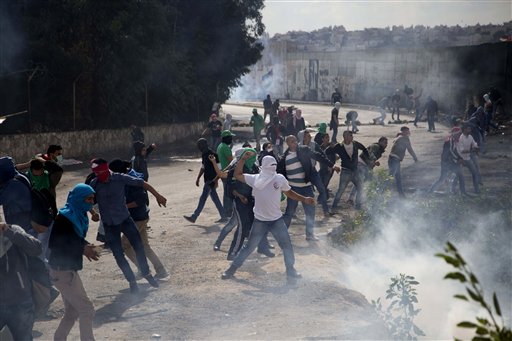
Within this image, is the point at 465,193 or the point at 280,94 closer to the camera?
the point at 465,193

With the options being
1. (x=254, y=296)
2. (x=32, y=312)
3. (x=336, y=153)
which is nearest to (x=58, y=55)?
(x=336, y=153)

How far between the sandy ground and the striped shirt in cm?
102

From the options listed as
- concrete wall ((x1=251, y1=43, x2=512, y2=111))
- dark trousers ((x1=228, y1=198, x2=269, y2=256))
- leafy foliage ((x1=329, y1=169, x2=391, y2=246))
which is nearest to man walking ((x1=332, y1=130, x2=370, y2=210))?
leafy foliage ((x1=329, y1=169, x2=391, y2=246))

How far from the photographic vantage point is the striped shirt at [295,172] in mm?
12578

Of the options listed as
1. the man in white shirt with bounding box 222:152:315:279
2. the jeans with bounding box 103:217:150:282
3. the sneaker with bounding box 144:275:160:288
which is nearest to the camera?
the jeans with bounding box 103:217:150:282

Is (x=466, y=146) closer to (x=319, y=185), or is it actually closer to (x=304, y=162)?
(x=319, y=185)

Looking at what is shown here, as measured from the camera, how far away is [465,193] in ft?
57.4

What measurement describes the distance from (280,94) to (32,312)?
6871cm

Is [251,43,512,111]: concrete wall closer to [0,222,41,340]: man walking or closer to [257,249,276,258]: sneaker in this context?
[257,249,276,258]: sneaker

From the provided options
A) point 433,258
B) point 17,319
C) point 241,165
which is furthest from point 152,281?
point 433,258

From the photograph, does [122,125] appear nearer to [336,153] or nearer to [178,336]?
[336,153]

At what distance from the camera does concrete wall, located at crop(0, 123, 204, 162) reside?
75.3ft

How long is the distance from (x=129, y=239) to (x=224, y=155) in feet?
14.6

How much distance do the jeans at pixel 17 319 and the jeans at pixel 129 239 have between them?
2.92m
